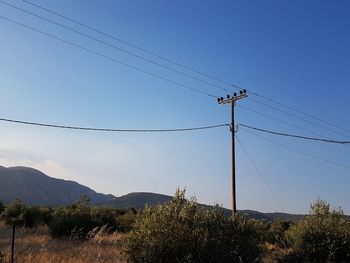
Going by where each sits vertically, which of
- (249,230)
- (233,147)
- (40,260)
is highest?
(233,147)

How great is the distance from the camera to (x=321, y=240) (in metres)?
22.2

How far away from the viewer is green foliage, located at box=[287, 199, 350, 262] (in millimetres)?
21734

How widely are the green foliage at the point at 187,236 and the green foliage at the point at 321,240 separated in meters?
6.35

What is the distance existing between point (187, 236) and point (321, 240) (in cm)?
978

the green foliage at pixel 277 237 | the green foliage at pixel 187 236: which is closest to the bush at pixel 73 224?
the green foliage at pixel 277 237

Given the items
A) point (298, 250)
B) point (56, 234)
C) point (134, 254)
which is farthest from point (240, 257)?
point (56, 234)

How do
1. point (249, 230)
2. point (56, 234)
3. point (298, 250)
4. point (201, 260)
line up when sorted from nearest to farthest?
point (201, 260) < point (249, 230) < point (298, 250) < point (56, 234)

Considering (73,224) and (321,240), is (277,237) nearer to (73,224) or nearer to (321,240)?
(321,240)

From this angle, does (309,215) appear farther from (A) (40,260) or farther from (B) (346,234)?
(A) (40,260)

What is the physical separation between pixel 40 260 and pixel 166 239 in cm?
431

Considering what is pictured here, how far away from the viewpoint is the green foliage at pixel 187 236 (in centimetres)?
1463

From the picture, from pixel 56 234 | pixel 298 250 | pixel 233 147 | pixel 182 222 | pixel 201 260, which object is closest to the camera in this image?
pixel 201 260

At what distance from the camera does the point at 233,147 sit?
113 ft

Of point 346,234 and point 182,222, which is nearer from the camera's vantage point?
point 182,222
